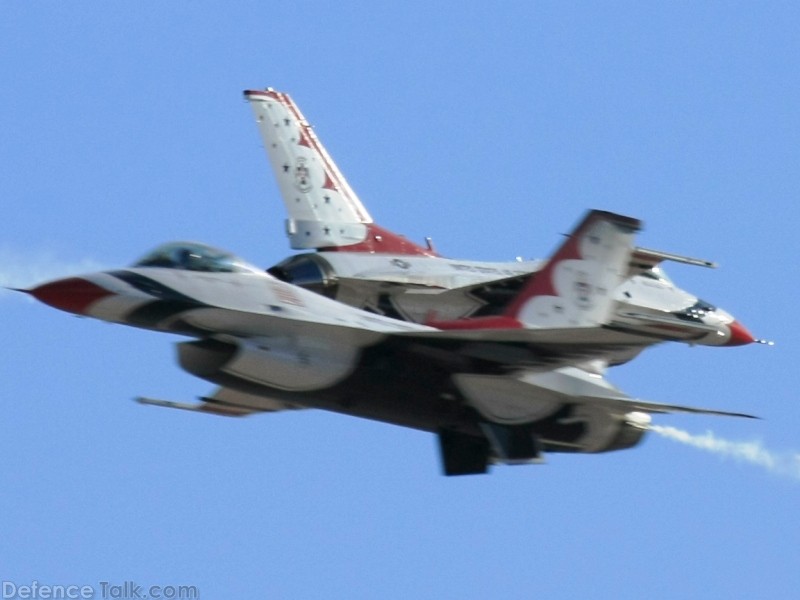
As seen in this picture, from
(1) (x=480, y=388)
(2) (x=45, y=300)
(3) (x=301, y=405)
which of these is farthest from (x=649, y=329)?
(2) (x=45, y=300)

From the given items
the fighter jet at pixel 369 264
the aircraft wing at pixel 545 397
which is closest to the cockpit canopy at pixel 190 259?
the aircraft wing at pixel 545 397

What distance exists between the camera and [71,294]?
23750 mm

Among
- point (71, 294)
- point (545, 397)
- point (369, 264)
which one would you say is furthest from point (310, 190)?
point (71, 294)

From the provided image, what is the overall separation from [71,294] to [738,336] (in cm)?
1604

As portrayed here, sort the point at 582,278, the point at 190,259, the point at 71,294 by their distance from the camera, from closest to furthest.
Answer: the point at 71,294 < the point at 190,259 < the point at 582,278

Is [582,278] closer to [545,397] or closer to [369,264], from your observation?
[545,397]

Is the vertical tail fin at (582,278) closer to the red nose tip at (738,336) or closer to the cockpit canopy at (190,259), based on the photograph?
the cockpit canopy at (190,259)

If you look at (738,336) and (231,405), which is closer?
(231,405)

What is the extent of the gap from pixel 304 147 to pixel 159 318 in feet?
41.7

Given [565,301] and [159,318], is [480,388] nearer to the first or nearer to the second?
[565,301]

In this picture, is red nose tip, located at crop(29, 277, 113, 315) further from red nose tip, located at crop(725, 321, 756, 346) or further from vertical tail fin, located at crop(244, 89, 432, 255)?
red nose tip, located at crop(725, 321, 756, 346)

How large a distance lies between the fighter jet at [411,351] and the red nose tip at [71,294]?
0.01 metres

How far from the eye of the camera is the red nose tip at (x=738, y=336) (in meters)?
35.3

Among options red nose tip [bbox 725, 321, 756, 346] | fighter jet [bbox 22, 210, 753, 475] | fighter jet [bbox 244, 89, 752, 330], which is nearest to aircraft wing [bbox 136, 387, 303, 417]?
fighter jet [bbox 22, 210, 753, 475]
